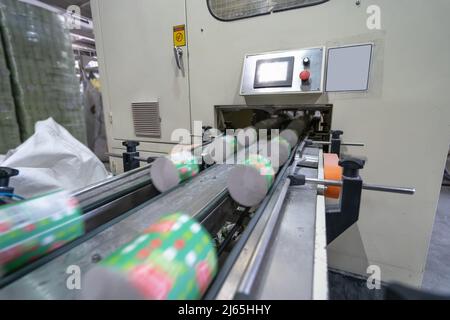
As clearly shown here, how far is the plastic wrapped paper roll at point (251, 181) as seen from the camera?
50 centimetres

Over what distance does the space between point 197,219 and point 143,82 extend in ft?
3.75

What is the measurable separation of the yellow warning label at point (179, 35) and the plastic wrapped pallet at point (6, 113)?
1.88m

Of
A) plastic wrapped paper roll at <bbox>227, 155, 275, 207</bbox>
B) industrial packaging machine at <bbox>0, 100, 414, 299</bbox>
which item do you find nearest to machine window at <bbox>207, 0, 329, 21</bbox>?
industrial packaging machine at <bbox>0, 100, 414, 299</bbox>

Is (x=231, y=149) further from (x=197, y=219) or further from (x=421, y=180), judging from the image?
(x=421, y=180)

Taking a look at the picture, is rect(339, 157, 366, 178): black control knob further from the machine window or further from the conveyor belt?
the machine window

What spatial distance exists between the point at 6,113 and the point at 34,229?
2.40m

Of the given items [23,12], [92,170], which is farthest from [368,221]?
[23,12]

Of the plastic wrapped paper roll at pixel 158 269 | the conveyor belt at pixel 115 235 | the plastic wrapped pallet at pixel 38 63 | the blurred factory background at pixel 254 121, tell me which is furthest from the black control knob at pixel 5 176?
the plastic wrapped pallet at pixel 38 63

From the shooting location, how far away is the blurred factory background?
464 mm

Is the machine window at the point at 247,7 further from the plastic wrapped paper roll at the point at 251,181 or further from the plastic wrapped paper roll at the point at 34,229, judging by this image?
the plastic wrapped paper roll at the point at 34,229

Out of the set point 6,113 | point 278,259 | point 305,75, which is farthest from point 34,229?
point 6,113

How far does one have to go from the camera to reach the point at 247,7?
1.04 metres

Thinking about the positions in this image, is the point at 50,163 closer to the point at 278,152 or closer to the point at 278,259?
the point at 278,152

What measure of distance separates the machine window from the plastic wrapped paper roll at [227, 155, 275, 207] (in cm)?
82
